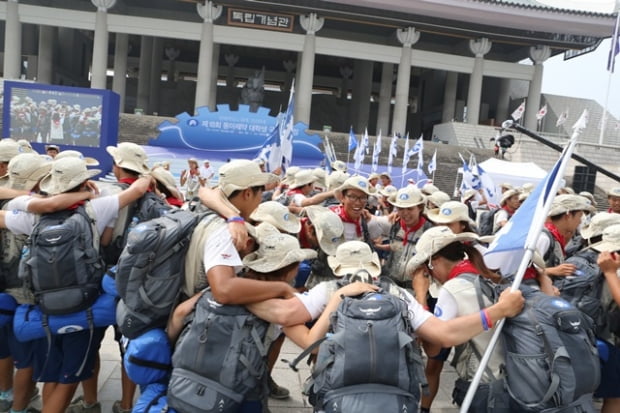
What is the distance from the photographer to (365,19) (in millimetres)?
23203

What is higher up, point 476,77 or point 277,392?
point 476,77

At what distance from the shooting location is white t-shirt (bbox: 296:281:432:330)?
2033mm

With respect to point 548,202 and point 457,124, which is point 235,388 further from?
point 457,124

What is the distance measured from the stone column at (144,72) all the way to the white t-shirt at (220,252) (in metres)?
28.4

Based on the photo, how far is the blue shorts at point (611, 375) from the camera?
2.83 meters

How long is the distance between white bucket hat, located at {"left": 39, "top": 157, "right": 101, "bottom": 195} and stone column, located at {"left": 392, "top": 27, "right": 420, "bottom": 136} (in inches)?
872

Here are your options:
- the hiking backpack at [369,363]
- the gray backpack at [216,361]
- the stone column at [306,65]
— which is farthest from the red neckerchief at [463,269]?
A: the stone column at [306,65]

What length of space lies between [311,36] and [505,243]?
22563 mm

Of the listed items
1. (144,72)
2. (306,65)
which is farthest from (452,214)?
(144,72)

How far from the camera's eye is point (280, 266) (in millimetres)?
2121

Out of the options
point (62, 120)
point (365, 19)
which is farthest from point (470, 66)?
point (62, 120)

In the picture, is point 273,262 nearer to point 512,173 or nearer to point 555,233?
point 555,233

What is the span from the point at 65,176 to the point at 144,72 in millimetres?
27807

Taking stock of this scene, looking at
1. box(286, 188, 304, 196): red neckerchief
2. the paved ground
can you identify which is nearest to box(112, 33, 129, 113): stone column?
box(286, 188, 304, 196): red neckerchief
